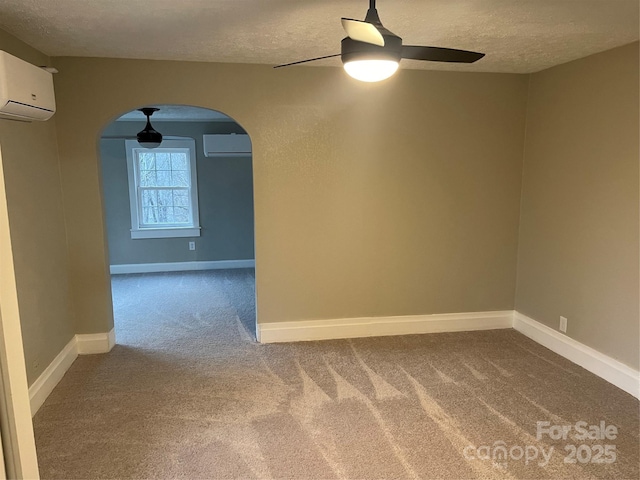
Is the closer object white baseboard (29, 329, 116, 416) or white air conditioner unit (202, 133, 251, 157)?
white baseboard (29, 329, 116, 416)

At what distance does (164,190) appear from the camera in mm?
6531

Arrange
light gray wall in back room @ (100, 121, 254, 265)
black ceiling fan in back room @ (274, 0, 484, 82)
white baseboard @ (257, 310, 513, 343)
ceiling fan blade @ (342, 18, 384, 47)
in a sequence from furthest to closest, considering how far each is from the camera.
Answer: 1. light gray wall in back room @ (100, 121, 254, 265)
2. white baseboard @ (257, 310, 513, 343)
3. black ceiling fan in back room @ (274, 0, 484, 82)
4. ceiling fan blade @ (342, 18, 384, 47)

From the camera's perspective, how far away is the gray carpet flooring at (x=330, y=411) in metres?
2.23

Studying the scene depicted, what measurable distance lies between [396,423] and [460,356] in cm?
113

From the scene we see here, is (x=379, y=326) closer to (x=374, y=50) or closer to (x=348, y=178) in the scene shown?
(x=348, y=178)

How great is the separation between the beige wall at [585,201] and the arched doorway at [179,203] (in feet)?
11.6

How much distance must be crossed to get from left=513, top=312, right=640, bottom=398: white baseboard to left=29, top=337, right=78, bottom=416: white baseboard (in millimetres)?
3637

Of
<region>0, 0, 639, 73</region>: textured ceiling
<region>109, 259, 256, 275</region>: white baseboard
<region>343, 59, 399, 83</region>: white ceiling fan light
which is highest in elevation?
<region>0, 0, 639, 73</region>: textured ceiling

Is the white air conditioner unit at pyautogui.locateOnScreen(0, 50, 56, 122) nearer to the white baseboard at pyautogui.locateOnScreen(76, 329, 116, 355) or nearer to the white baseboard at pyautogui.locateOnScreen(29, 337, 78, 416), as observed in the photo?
the white baseboard at pyautogui.locateOnScreen(29, 337, 78, 416)

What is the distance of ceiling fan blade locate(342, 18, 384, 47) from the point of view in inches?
62.1

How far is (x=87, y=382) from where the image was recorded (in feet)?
10.1

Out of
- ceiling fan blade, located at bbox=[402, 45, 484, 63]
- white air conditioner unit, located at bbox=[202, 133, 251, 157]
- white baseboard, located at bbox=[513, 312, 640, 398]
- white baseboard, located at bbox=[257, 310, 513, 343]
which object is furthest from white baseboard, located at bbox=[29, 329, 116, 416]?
white baseboard, located at bbox=[513, 312, 640, 398]

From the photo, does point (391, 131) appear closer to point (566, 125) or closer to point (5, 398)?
point (566, 125)

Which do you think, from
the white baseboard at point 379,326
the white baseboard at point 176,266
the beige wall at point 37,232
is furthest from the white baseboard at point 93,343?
the white baseboard at point 176,266
